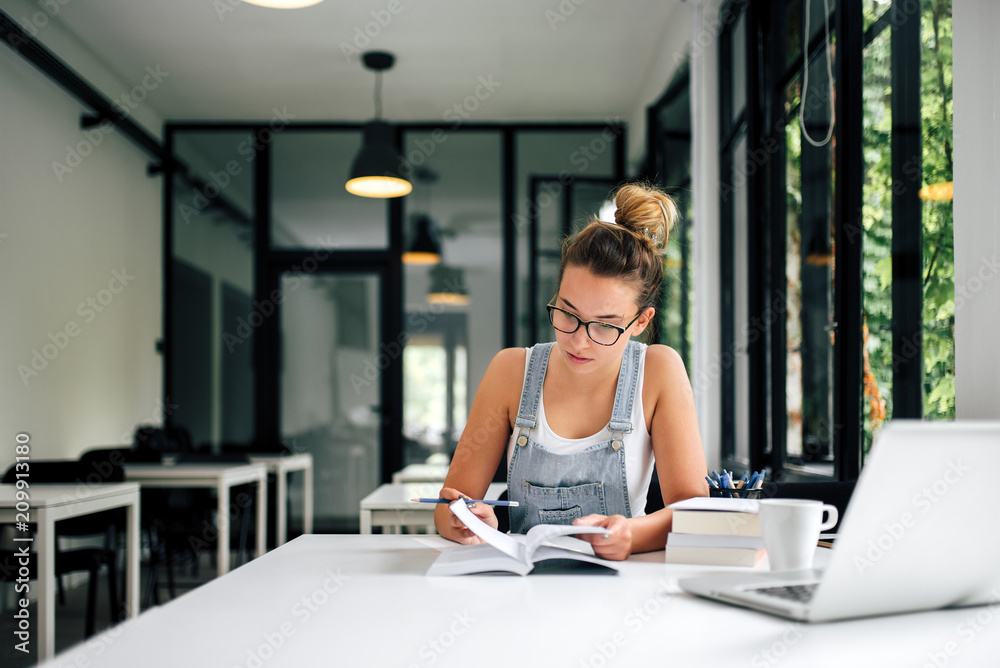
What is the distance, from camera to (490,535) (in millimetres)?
1152

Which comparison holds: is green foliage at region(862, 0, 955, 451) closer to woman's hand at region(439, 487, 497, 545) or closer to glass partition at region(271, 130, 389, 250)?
woman's hand at region(439, 487, 497, 545)

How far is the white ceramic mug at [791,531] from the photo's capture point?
992mm

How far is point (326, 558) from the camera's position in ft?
3.91

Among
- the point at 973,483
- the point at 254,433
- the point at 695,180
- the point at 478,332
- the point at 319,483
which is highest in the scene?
the point at 695,180

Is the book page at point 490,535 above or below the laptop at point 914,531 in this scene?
below

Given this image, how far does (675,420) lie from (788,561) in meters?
0.53

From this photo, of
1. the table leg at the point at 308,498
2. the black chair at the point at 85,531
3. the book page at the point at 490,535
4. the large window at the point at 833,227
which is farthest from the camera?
the table leg at the point at 308,498

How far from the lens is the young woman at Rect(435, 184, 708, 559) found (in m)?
1.51

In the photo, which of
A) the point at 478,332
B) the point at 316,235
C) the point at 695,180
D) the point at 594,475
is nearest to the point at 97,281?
the point at 316,235

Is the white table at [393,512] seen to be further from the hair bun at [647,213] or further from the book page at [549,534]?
the book page at [549,534]

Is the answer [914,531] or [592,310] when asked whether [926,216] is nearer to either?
[592,310]

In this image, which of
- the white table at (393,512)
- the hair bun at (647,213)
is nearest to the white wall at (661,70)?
the hair bun at (647,213)

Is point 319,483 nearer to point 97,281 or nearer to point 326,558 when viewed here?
point 97,281

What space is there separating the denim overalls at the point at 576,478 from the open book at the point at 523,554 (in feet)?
0.99
